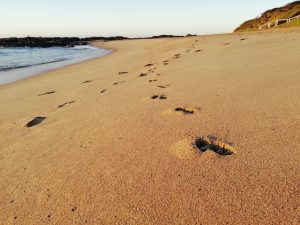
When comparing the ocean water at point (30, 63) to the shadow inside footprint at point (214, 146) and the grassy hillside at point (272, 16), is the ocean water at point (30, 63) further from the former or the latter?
the grassy hillside at point (272, 16)

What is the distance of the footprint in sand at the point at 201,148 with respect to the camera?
2.35 metres

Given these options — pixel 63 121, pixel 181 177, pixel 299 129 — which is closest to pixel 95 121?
pixel 63 121

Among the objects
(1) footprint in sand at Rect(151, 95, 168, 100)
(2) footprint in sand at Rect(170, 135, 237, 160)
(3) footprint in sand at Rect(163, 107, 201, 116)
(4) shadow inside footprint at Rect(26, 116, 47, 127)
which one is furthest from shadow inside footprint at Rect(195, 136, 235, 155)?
(4) shadow inside footprint at Rect(26, 116, 47, 127)

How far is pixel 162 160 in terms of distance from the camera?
237 cm

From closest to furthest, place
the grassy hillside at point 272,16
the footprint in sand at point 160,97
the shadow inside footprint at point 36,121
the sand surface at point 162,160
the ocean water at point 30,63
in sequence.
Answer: the sand surface at point 162,160, the shadow inside footprint at point 36,121, the footprint in sand at point 160,97, the ocean water at point 30,63, the grassy hillside at point 272,16

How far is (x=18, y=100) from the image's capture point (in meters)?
6.09

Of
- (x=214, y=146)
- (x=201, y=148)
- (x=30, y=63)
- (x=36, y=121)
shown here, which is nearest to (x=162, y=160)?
(x=201, y=148)

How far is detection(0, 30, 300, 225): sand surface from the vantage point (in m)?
1.79

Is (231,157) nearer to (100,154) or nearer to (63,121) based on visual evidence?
(100,154)

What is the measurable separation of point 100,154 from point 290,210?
154 cm

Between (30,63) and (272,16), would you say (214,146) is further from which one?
(272,16)

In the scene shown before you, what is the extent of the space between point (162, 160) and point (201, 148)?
14.2 inches

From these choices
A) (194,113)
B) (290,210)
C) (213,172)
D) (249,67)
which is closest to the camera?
(290,210)

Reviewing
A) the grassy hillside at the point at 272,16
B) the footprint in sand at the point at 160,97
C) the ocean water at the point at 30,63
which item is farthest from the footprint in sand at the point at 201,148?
the grassy hillside at the point at 272,16
